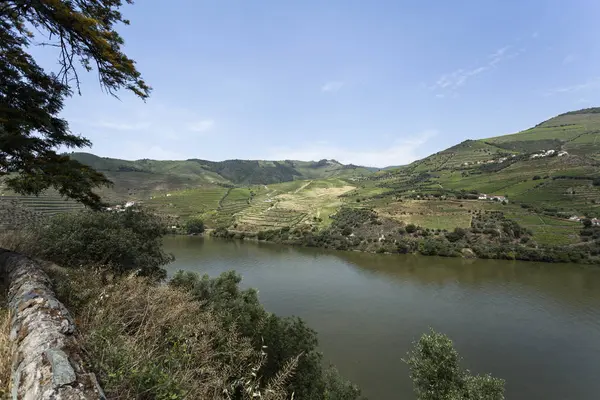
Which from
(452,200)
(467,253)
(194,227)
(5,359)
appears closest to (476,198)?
(452,200)

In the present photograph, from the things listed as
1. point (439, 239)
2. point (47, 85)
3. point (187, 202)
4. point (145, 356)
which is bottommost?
point (439, 239)

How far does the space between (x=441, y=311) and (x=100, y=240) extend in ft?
126

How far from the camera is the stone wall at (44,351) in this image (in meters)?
2.86

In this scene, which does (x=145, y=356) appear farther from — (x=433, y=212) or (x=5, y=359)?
(x=433, y=212)

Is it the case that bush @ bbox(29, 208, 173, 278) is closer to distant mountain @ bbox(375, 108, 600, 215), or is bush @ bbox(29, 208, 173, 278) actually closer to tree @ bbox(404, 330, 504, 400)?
→ tree @ bbox(404, 330, 504, 400)

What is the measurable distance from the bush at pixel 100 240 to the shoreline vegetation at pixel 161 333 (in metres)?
0.06

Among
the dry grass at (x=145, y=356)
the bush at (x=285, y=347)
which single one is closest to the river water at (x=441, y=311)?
the bush at (x=285, y=347)

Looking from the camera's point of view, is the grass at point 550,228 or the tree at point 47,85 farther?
the grass at point 550,228

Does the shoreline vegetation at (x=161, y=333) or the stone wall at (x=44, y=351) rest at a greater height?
the stone wall at (x=44, y=351)

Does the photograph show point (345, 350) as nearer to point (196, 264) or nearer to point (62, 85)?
point (62, 85)

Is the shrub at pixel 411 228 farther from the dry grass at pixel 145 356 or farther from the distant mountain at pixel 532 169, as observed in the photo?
the dry grass at pixel 145 356

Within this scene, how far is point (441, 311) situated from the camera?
3622 cm

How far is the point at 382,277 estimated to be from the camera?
164ft

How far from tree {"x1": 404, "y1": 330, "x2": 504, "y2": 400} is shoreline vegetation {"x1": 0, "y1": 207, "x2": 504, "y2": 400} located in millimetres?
59
